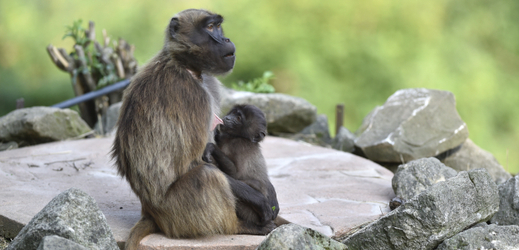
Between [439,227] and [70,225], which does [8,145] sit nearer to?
[70,225]

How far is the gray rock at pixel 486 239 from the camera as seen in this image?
9.99 feet

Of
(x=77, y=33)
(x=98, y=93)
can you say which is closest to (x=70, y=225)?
(x=98, y=93)

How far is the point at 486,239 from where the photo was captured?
3.08 m

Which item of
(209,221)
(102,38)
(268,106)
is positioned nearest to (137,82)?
(209,221)

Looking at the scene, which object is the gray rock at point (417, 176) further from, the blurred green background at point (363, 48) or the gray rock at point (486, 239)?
the blurred green background at point (363, 48)

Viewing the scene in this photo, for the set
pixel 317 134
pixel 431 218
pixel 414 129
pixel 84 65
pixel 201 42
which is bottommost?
pixel 317 134

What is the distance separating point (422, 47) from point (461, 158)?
3015mm

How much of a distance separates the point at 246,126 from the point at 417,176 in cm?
163

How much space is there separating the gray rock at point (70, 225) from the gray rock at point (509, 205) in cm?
287

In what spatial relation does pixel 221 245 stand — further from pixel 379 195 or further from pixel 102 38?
pixel 102 38

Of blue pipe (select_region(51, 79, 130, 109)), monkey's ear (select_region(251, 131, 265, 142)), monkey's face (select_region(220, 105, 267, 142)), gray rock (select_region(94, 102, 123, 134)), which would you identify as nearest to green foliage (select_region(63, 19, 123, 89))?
blue pipe (select_region(51, 79, 130, 109))

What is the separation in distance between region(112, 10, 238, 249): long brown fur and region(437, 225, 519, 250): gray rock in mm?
1380

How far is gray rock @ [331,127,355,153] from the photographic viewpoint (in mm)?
7105

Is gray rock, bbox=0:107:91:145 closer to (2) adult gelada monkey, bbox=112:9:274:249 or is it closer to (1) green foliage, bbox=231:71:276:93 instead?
(1) green foliage, bbox=231:71:276:93
